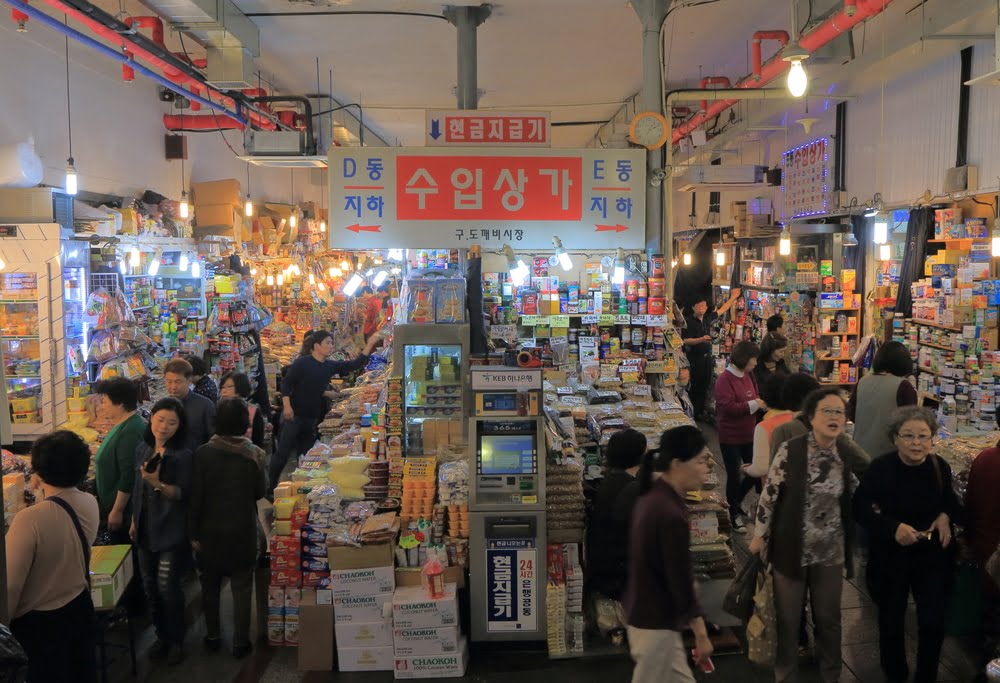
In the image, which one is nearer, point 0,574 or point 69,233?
point 0,574

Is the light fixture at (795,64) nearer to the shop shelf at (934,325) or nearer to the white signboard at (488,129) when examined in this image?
the white signboard at (488,129)

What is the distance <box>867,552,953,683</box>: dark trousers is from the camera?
4473mm

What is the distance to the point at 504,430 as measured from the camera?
17.5ft

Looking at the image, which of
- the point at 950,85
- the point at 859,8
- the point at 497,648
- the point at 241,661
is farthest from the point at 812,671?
the point at 950,85

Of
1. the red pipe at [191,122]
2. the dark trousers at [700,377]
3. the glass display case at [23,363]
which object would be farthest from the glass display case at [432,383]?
the red pipe at [191,122]

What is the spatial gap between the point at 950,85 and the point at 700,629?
25.5ft

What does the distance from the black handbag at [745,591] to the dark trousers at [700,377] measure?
732 cm

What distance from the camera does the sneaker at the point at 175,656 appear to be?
17.3ft

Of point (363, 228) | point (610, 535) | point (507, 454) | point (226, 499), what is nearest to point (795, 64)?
point (363, 228)

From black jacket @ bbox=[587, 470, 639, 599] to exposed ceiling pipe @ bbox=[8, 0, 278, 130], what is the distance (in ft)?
16.6

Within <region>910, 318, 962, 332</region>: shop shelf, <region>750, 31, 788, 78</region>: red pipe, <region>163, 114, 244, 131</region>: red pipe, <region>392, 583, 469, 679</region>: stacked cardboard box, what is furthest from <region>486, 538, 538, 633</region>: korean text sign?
<region>163, 114, 244, 131</region>: red pipe

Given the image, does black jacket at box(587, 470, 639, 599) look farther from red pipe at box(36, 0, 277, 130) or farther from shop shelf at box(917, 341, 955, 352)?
shop shelf at box(917, 341, 955, 352)

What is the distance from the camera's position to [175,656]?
17.4 feet

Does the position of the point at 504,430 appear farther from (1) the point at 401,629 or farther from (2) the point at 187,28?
(2) the point at 187,28
